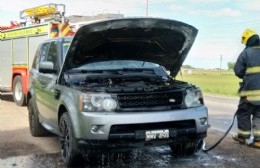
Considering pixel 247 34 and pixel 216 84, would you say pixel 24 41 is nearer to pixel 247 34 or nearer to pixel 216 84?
pixel 247 34

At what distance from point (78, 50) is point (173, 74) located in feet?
6.09

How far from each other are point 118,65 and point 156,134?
5.78 ft

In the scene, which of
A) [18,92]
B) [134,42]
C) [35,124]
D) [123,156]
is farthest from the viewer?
[18,92]

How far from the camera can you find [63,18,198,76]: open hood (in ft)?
21.0

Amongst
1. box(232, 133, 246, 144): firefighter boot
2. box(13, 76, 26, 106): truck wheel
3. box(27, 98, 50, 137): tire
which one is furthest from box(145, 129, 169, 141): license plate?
box(13, 76, 26, 106): truck wheel

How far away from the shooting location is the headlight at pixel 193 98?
6.12 meters

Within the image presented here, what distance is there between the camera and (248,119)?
307 inches

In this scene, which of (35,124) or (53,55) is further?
(35,124)

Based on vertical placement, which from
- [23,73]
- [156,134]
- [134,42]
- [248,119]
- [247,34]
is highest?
[247,34]

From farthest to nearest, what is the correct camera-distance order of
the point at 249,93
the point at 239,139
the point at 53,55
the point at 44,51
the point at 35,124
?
the point at 35,124
the point at 44,51
the point at 239,139
the point at 249,93
the point at 53,55

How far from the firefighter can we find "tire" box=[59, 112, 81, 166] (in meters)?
3.17

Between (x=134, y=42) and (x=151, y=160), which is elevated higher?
(x=134, y=42)

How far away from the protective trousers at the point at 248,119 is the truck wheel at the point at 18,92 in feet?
25.5

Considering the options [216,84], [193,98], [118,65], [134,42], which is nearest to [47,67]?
[118,65]
